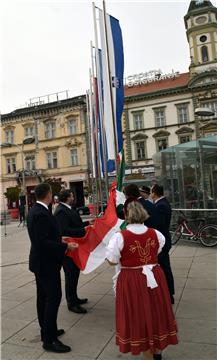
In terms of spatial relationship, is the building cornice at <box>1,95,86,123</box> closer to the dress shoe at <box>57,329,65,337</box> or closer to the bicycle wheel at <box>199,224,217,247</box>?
the bicycle wheel at <box>199,224,217,247</box>

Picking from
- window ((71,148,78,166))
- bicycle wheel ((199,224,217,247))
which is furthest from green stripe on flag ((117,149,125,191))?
window ((71,148,78,166))

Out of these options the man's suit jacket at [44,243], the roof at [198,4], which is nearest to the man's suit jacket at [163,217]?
the man's suit jacket at [44,243]

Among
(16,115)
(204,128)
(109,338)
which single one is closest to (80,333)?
(109,338)

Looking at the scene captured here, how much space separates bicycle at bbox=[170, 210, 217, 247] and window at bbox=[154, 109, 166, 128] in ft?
107

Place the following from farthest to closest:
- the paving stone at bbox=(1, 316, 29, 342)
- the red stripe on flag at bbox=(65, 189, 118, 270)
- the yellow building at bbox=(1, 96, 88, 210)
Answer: the yellow building at bbox=(1, 96, 88, 210)
the red stripe on flag at bbox=(65, 189, 118, 270)
the paving stone at bbox=(1, 316, 29, 342)

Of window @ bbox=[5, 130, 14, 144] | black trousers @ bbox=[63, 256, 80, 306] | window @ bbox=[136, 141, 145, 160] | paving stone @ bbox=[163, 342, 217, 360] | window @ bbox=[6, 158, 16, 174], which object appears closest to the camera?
paving stone @ bbox=[163, 342, 217, 360]

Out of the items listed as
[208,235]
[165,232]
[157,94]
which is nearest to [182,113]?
[157,94]

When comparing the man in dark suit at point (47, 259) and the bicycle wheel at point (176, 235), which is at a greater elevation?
the man in dark suit at point (47, 259)

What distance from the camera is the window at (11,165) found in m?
50.4

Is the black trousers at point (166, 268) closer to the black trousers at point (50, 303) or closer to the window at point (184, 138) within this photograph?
the black trousers at point (50, 303)

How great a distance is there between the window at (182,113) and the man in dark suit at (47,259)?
39712 mm

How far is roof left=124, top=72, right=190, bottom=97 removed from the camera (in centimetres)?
4353

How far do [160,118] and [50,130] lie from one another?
15315 mm

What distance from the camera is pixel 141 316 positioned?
3375 millimetres
